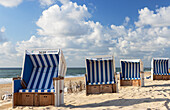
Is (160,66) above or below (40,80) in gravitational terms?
above

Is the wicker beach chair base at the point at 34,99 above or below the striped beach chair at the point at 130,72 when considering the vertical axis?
below

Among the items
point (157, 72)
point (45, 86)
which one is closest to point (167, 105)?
point (45, 86)

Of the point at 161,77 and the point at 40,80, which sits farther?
the point at 161,77

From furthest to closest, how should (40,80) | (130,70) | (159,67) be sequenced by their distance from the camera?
(159,67) → (130,70) → (40,80)

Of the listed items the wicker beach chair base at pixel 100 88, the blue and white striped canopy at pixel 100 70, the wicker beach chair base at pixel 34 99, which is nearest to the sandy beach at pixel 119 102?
the wicker beach chair base at pixel 34 99

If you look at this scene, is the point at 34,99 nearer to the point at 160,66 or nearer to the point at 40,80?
the point at 40,80

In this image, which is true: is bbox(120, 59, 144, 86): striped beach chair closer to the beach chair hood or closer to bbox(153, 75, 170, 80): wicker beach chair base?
bbox(153, 75, 170, 80): wicker beach chair base

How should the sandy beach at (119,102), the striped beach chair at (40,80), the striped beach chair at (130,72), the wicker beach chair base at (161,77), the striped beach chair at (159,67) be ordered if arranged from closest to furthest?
the sandy beach at (119,102) < the striped beach chair at (40,80) < the striped beach chair at (130,72) < the wicker beach chair base at (161,77) < the striped beach chair at (159,67)

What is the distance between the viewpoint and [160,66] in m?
12.9

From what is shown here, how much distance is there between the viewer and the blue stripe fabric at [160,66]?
1282cm

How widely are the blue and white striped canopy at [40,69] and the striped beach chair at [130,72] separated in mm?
4863

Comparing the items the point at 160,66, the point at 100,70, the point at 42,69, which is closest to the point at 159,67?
A: the point at 160,66

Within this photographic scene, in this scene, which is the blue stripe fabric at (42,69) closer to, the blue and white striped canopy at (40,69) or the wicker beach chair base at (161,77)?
the blue and white striped canopy at (40,69)

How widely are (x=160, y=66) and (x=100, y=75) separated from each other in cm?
792
